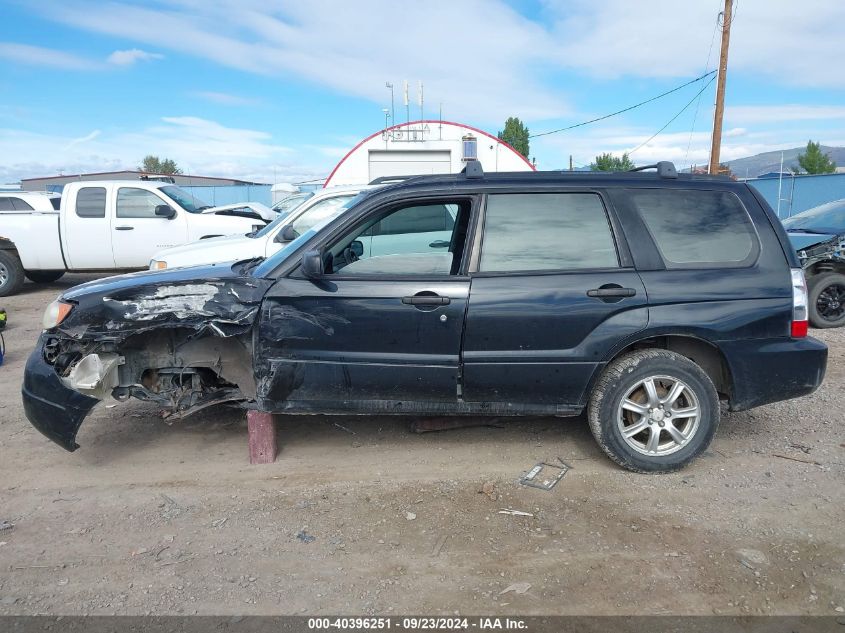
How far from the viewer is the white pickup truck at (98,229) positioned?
35.6ft

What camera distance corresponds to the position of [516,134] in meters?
43.6

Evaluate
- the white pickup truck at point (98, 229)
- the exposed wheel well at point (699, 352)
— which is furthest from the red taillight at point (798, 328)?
the white pickup truck at point (98, 229)

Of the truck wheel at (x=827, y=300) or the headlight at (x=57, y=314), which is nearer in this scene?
the headlight at (x=57, y=314)

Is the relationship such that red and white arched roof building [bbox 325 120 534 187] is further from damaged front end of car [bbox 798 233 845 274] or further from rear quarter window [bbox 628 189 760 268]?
rear quarter window [bbox 628 189 760 268]

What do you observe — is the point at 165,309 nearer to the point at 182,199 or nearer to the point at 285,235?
the point at 285,235

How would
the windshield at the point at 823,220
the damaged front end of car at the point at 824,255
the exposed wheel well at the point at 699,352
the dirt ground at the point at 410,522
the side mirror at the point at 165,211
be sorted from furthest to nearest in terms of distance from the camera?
the side mirror at the point at 165,211, the windshield at the point at 823,220, the damaged front end of car at the point at 824,255, the exposed wheel well at the point at 699,352, the dirt ground at the point at 410,522

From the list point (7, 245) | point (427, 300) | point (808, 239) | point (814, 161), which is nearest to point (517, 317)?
point (427, 300)

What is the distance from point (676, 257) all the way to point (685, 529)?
5.26 feet

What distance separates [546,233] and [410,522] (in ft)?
6.24

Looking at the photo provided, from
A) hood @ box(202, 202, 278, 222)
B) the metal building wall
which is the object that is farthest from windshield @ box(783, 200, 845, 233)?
the metal building wall

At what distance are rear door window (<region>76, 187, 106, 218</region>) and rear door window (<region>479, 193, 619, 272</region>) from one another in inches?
375

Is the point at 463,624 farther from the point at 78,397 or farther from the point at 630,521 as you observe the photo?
the point at 78,397

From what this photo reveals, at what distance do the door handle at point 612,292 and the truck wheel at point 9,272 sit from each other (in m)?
11.2

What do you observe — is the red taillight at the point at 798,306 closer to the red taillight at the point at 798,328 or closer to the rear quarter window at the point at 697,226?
the red taillight at the point at 798,328
